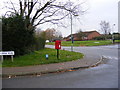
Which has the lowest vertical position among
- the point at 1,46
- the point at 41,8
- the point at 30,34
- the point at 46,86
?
the point at 46,86

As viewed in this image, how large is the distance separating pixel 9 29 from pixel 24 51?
3.07 m

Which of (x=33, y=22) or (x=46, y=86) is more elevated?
(x=33, y=22)

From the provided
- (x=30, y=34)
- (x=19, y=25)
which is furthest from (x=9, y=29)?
(x=30, y=34)

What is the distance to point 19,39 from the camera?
1291cm

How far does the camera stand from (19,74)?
25.4 ft

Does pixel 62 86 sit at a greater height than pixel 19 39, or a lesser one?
lesser

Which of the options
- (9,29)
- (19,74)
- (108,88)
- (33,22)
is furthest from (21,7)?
(108,88)

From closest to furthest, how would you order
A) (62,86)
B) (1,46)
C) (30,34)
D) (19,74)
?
(62,86) → (19,74) → (1,46) → (30,34)

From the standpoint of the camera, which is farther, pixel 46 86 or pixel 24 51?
pixel 24 51

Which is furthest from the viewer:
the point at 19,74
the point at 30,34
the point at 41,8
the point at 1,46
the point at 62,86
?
the point at 41,8

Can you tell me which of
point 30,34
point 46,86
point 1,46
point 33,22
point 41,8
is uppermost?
point 41,8

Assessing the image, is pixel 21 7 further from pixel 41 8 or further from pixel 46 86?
pixel 46 86

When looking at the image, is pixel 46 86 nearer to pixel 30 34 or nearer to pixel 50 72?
pixel 50 72

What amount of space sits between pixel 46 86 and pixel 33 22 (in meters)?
12.6
